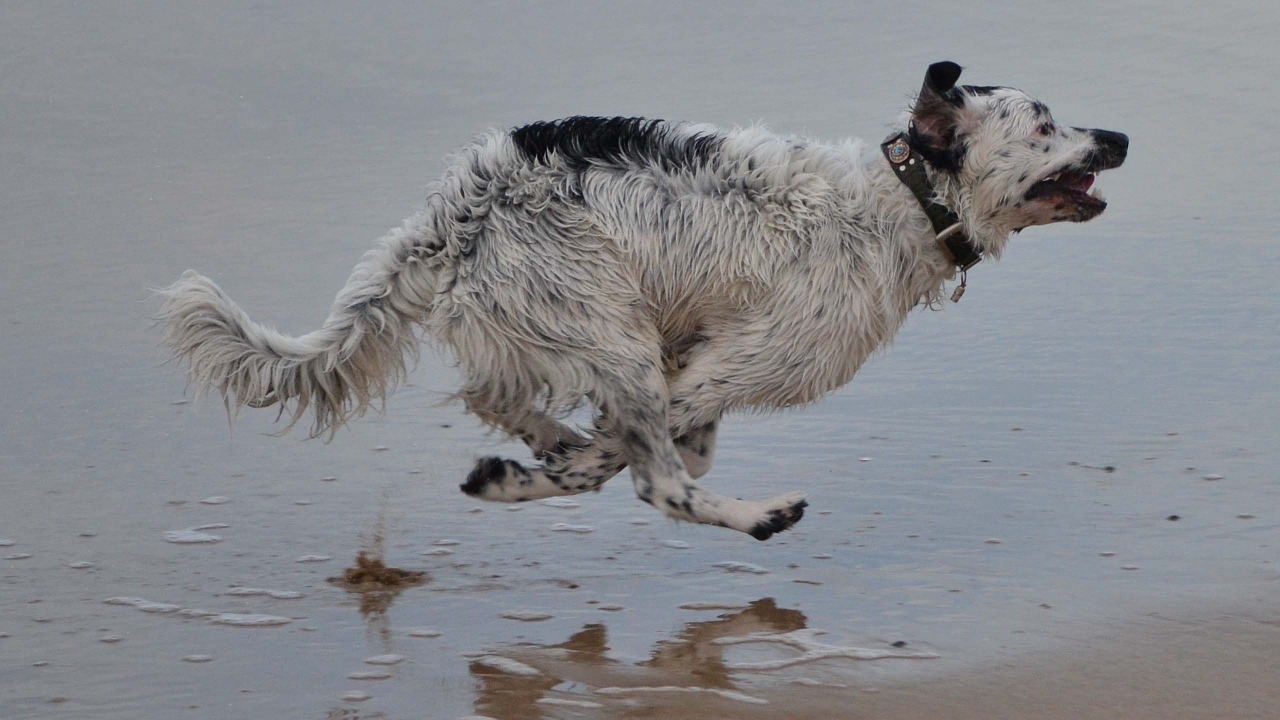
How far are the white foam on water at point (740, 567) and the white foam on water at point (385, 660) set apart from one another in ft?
3.44

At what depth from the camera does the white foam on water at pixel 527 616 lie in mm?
4512

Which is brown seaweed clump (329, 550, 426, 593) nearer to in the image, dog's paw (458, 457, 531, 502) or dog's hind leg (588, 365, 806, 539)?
dog's paw (458, 457, 531, 502)

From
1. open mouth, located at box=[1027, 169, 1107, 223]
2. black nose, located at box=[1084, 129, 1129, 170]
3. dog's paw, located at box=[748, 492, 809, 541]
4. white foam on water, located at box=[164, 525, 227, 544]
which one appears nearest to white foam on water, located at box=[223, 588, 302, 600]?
white foam on water, located at box=[164, 525, 227, 544]

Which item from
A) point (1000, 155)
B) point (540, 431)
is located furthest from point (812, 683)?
point (1000, 155)

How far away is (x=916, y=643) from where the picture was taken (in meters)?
4.36

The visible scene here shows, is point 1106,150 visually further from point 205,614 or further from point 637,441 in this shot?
point 205,614

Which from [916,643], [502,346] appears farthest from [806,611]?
[502,346]

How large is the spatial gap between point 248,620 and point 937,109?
2.31 m

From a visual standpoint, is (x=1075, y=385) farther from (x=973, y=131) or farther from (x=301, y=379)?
(x=301, y=379)

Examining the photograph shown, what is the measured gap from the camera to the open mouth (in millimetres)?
5004

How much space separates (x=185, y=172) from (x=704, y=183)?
4.27 metres

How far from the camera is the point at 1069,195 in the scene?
198 inches

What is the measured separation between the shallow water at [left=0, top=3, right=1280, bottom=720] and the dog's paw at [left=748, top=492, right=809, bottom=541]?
12 cm

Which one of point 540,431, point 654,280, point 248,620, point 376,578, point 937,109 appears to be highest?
point 937,109
